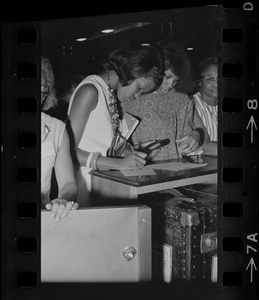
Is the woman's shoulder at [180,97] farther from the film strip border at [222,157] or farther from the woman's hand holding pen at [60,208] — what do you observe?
the woman's hand holding pen at [60,208]

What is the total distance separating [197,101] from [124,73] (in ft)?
0.71

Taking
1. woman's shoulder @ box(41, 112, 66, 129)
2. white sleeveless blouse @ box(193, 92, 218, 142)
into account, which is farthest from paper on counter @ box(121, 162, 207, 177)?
woman's shoulder @ box(41, 112, 66, 129)

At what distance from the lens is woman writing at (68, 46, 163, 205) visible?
162 cm

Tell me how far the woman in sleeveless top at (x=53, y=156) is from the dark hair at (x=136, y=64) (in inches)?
6.8

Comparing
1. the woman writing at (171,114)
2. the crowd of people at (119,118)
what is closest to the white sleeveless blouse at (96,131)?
the crowd of people at (119,118)

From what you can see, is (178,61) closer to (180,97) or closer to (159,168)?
(180,97)

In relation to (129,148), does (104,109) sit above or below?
above

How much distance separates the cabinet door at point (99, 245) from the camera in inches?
63.6

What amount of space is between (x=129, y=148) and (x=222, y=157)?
0.84ft

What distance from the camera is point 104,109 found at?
1.63 m

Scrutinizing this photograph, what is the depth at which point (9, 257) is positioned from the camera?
1681 millimetres

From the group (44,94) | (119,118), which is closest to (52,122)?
(44,94)

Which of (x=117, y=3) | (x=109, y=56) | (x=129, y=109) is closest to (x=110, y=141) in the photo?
(x=129, y=109)

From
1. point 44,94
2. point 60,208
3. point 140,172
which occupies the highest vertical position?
point 44,94
